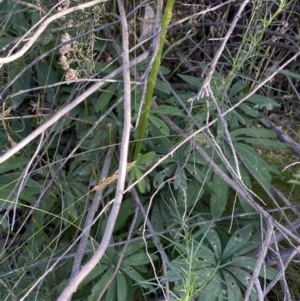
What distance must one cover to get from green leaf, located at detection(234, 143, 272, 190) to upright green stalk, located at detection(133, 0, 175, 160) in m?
0.28

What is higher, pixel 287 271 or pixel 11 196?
pixel 11 196

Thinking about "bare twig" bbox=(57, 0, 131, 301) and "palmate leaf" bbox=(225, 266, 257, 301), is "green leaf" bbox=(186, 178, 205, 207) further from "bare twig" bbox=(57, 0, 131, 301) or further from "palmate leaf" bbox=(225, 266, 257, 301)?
"bare twig" bbox=(57, 0, 131, 301)

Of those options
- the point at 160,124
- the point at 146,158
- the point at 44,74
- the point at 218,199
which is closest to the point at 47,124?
the point at 146,158

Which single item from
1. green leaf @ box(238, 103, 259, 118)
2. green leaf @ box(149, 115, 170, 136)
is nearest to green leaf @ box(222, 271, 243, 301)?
green leaf @ box(149, 115, 170, 136)

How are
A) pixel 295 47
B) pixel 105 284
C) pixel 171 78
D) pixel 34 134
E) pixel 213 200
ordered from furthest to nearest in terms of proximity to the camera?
pixel 171 78
pixel 295 47
pixel 213 200
pixel 105 284
pixel 34 134

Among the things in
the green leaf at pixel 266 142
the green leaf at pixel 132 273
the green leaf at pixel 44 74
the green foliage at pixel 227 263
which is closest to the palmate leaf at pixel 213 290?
the green foliage at pixel 227 263

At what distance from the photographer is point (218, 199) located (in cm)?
124

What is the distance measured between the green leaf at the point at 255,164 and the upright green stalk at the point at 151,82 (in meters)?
0.28

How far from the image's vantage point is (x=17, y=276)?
115 centimetres

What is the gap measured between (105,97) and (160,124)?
0.19 m

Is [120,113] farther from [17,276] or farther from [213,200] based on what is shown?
[17,276]

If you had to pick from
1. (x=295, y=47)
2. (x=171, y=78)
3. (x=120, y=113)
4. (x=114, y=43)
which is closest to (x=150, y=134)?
(x=120, y=113)

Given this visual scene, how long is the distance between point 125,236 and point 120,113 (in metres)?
0.31

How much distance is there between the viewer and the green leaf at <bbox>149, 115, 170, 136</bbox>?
3.98 ft
